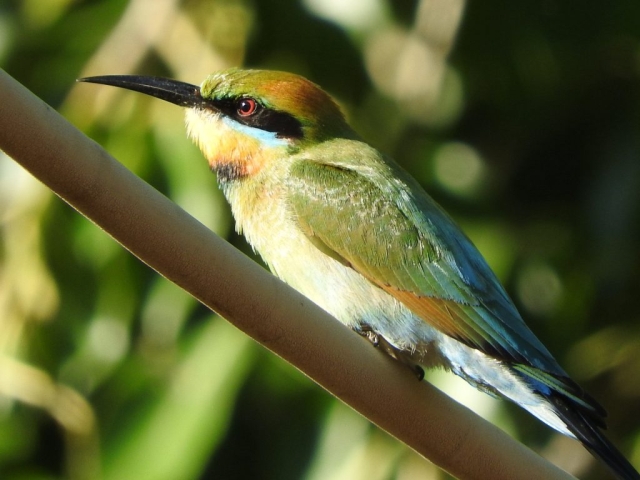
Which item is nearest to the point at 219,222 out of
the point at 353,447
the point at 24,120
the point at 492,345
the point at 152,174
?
the point at 152,174

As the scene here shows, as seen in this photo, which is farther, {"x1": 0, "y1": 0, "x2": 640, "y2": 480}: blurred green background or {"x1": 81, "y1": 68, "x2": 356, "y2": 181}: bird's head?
{"x1": 0, "y1": 0, "x2": 640, "y2": 480}: blurred green background

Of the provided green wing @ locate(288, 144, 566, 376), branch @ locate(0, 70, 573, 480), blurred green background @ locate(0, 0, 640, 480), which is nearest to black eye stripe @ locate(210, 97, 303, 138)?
green wing @ locate(288, 144, 566, 376)

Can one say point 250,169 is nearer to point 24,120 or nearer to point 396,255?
point 396,255

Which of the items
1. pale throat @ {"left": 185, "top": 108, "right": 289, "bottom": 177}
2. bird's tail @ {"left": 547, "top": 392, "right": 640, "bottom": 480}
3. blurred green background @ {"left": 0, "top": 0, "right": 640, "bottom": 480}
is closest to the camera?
bird's tail @ {"left": 547, "top": 392, "right": 640, "bottom": 480}

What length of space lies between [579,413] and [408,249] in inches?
16.0

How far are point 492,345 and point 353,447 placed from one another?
2.65 ft

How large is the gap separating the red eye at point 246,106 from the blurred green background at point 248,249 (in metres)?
0.36

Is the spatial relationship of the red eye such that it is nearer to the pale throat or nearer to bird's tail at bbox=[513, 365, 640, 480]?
the pale throat

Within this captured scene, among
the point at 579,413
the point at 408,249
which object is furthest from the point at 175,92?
the point at 579,413

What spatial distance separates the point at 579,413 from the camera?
1483 mm

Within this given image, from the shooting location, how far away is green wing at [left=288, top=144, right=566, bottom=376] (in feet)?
5.24

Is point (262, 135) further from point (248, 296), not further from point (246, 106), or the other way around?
point (248, 296)

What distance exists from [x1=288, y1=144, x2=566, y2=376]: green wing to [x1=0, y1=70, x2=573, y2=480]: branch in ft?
1.24

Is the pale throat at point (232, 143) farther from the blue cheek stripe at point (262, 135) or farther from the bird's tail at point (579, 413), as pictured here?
the bird's tail at point (579, 413)
